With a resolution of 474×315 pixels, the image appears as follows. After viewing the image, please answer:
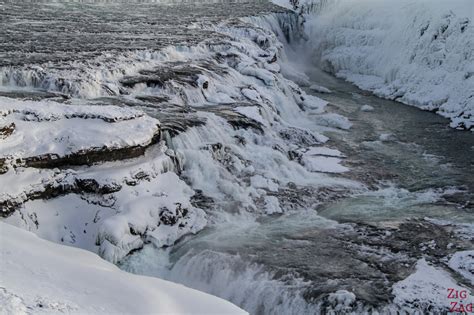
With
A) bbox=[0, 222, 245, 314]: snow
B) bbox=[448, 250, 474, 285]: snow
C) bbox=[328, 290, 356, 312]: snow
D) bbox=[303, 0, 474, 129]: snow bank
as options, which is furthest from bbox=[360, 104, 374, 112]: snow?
bbox=[0, 222, 245, 314]: snow

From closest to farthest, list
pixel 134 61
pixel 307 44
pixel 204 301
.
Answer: pixel 204 301 < pixel 134 61 < pixel 307 44

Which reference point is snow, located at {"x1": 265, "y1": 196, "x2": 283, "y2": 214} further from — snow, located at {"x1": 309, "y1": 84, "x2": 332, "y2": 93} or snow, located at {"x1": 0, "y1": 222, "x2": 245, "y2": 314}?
snow, located at {"x1": 309, "y1": 84, "x2": 332, "y2": 93}

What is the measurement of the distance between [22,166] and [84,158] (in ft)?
3.54

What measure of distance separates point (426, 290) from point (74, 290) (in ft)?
16.2

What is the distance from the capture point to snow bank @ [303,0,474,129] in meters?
21.9

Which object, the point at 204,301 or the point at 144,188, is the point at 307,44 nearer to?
the point at 144,188

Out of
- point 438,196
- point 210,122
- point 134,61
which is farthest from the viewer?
point 134,61

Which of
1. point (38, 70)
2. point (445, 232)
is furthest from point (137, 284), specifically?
point (38, 70)

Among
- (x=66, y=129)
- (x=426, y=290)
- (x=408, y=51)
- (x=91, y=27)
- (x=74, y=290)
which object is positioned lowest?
(x=426, y=290)

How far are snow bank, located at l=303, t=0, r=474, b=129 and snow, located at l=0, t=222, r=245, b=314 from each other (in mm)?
15654

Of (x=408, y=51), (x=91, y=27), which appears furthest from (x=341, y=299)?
(x=408, y=51)

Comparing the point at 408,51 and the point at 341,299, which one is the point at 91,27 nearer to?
the point at 408,51

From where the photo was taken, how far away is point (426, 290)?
25.6ft

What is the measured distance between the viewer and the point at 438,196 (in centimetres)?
1221
